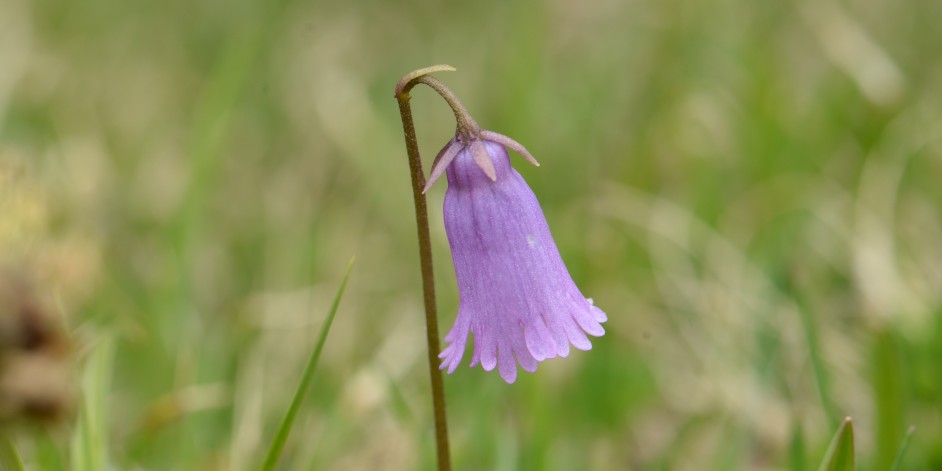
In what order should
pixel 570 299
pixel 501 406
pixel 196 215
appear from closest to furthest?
pixel 570 299 → pixel 501 406 → pixel 196 215

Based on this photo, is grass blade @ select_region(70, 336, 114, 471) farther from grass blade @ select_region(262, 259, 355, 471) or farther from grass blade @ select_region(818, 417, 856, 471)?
grass blade @ select_region(818, 417, 856, 471)

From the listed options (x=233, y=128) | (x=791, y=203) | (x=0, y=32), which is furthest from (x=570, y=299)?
(x=0, y=32)

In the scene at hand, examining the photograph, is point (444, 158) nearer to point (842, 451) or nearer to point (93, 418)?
point (842, 451)

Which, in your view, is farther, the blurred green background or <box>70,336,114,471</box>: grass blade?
Answer: the blurred green background

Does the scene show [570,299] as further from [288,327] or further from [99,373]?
[288,327]

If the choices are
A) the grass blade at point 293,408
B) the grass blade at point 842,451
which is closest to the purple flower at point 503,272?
the grass blade at point 293,408

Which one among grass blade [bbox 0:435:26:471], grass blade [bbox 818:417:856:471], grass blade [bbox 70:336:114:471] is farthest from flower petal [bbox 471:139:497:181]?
grass blade [bbox 70:336:114:471]
